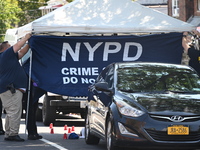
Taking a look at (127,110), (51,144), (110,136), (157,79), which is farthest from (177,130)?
(51,144)

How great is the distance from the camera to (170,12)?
46.6 m

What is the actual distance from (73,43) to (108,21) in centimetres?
91

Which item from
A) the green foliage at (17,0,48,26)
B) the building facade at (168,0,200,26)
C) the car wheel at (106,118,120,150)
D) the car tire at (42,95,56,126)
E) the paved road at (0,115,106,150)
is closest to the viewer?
the car wheel at (106,118,120,150)

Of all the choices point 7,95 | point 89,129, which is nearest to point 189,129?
point 89,129

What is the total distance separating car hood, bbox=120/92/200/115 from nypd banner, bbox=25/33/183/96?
12.8 ft

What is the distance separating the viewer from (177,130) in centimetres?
968

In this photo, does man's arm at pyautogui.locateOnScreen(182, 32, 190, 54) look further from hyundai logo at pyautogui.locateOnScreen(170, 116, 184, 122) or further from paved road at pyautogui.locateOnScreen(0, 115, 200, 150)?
hyundai logo at pyautogui.locateOnScreen(170, 116, 184, 122)

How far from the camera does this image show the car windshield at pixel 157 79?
35.4 ft

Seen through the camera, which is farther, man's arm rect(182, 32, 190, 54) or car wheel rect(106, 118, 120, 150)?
man's arm rect(182, 32, 190, 54)

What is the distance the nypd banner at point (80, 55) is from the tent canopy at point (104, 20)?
0.45 metres

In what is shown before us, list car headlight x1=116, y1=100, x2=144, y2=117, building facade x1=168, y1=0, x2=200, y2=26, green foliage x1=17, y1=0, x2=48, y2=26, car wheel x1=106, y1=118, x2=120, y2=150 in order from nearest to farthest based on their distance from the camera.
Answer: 1. car headlight x1=116, y1=100, x2=144, y2=117
2. car wheel x1=106, y1=118, x2=120, y2=150
3. building facade x1=168, y1=0, x2=200, y2=26
4. green foliage x1=17, y1=0, x2=48, y2=26

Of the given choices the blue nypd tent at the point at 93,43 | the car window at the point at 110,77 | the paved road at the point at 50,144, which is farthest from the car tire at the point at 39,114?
the car window at the point at 110,77

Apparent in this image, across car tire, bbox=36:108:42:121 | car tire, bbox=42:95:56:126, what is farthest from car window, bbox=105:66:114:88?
car tire, bbox=36:108:42:121

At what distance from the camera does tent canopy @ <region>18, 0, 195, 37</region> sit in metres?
13.5
